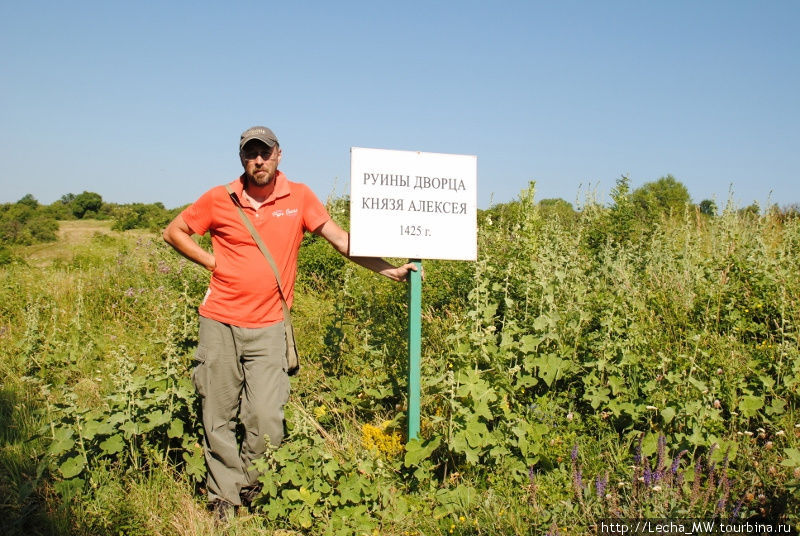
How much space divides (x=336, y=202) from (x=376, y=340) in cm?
518

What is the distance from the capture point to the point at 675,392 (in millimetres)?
3549

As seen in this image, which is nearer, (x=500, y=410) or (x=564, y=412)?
(x=500, y=410)

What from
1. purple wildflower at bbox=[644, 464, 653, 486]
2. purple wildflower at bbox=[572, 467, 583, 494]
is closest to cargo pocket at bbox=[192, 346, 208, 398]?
purple wildflower at bbox=[572, 467, 583, 494]

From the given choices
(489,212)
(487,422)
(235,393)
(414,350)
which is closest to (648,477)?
(487,422)

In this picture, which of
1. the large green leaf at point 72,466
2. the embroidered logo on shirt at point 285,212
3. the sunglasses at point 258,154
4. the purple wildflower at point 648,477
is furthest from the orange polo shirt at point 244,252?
the purple wildflower at point 648,477

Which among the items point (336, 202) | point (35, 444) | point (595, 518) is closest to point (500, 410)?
point (595, 518)

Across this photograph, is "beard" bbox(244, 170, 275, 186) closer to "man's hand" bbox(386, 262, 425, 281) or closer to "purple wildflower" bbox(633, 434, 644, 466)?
"man's hand" bbox(386, 262, 425, 281)

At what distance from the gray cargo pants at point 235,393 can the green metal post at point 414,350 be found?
81 centimetres

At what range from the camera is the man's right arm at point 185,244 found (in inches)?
137

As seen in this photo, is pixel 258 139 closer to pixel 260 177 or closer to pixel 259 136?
pixel 259 136

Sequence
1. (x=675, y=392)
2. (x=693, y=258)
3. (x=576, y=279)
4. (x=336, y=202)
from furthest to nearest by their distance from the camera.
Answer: (x=336, y=202) → (x=693, y=258) → (x=576, y=279) → (x=675, y=392)

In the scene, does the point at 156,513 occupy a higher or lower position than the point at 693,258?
lower

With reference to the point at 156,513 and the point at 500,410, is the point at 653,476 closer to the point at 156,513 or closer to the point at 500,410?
the point at 500,410

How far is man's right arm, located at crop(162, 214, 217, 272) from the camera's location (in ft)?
11.4
